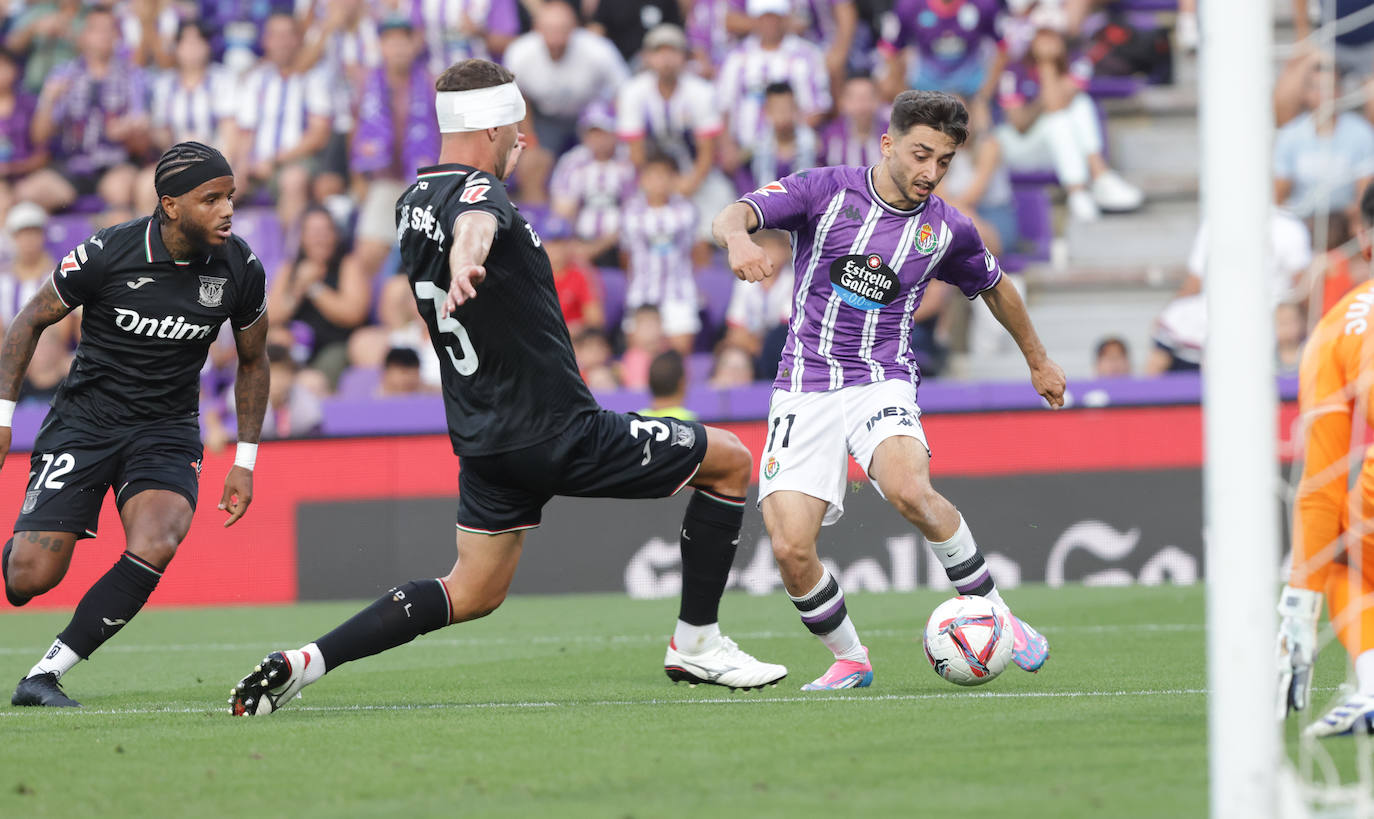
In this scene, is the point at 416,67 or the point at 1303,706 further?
Result: the point at 416,67

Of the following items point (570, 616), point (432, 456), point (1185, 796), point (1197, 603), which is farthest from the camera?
point (432, 456)

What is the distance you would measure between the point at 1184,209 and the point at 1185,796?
12409mm

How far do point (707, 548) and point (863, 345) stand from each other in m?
1.09

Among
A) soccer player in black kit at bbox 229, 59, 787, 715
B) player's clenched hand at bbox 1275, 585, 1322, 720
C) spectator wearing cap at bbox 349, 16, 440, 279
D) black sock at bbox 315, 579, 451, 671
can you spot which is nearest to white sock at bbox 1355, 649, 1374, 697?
player's clenched hand at bbox 1275, 585, 1322, 720

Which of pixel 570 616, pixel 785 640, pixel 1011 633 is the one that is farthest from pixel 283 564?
pixel 1011 633

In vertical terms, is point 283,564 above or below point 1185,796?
below

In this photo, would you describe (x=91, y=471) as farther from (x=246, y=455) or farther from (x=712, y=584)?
(x=712, y=584)

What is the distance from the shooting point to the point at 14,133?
1653cm

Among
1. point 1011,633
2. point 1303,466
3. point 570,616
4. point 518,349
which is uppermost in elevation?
point 518,349

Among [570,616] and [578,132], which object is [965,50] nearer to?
[578,132]

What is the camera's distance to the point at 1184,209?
15469 millimetres

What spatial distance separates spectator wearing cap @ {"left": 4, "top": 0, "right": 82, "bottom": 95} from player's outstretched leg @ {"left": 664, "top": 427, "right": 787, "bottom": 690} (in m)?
12.8

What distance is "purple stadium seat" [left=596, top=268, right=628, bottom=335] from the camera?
1435 centimetres

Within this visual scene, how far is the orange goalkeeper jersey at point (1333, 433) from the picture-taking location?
4.78 meters
